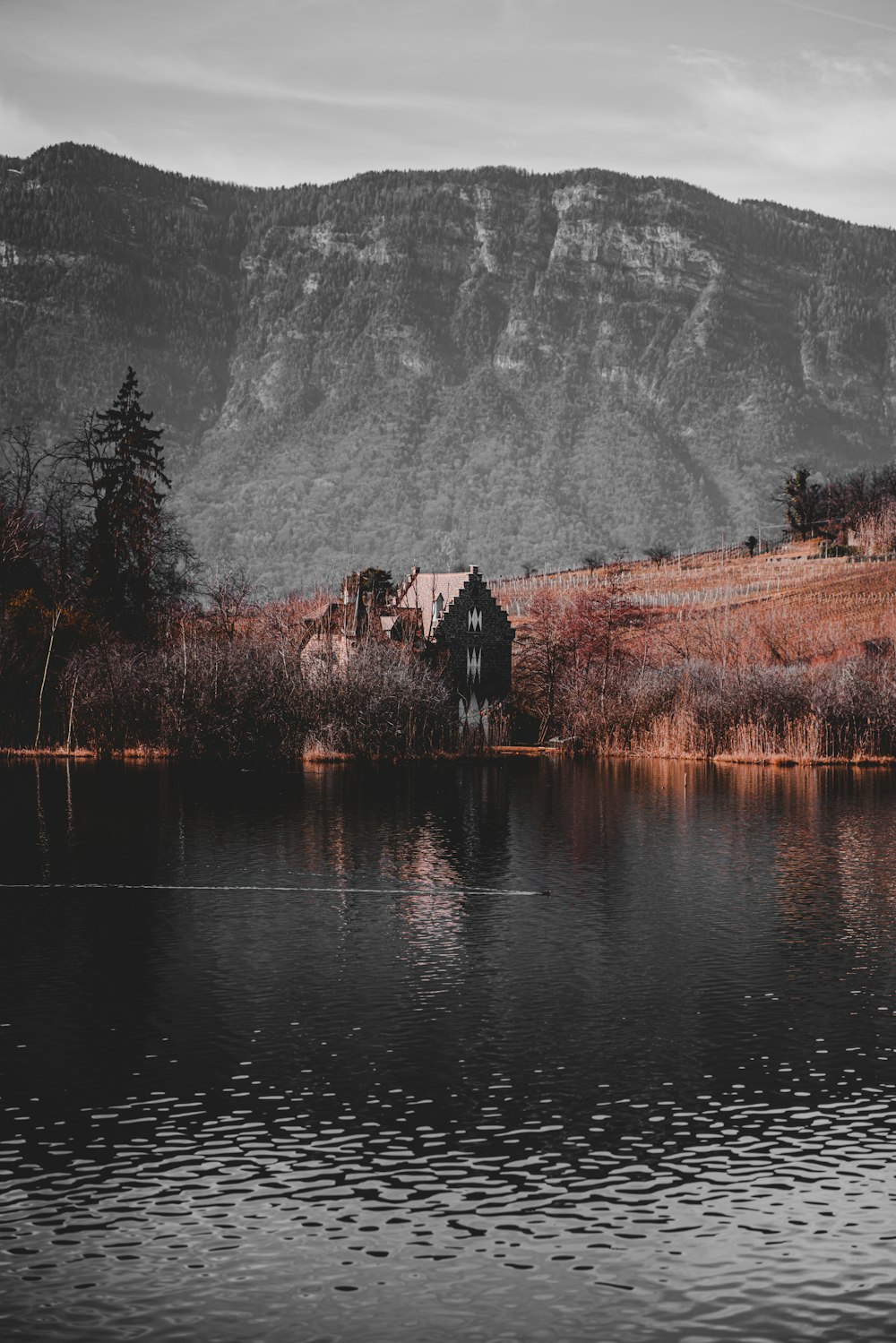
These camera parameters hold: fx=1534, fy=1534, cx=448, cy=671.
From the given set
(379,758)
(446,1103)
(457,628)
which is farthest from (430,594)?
(446,1103)

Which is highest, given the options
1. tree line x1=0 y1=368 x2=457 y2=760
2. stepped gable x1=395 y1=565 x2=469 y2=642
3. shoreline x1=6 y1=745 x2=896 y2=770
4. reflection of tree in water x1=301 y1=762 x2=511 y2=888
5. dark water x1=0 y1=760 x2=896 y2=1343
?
stepped gable x1=395 y1=565 x2=469 y2=642

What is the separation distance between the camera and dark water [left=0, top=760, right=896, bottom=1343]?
10539 millimetres

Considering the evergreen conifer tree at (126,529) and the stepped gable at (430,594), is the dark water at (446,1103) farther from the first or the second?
the stepped gable at (430,594)

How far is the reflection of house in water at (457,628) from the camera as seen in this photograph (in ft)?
273

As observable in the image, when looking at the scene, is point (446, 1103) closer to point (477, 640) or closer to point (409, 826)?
point (409, 826)

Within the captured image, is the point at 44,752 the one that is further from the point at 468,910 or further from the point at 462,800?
the point at 468,910

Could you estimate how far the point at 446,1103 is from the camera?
1470cm

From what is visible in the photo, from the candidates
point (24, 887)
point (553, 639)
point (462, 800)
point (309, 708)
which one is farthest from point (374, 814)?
point (553, 639)

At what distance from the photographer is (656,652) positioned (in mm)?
105125

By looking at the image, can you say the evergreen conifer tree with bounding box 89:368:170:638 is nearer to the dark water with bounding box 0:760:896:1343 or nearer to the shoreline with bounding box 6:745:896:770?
the shoreline with bounding box 6:745:896:770

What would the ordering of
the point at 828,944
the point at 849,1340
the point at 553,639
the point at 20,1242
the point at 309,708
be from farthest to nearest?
the point at 553,639 → the point at 309,708 → the point at 828,944 → the point at 20,1242 → the point at 849,1340

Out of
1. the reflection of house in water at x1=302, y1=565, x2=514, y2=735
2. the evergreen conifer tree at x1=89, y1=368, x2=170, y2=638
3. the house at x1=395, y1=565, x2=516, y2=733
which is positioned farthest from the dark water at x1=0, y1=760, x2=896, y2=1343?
the house at x1=395, y1=565, x2=516, y2=733

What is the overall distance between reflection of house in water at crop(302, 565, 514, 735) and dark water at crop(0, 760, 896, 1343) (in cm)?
5189

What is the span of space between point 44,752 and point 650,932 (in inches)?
1937
